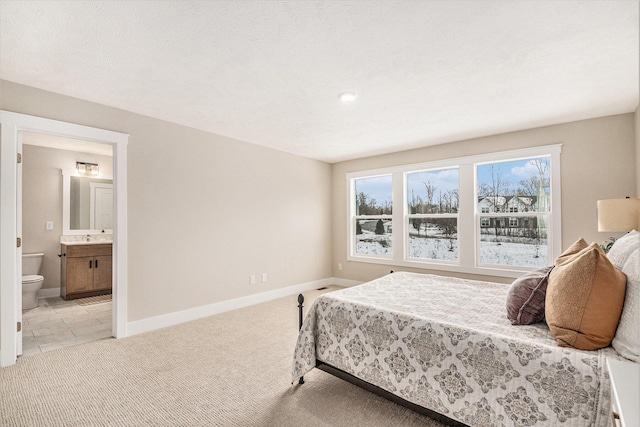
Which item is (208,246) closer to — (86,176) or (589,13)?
(86,176)

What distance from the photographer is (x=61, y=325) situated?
12.3ft

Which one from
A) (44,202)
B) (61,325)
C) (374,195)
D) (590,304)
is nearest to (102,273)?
(44,202)

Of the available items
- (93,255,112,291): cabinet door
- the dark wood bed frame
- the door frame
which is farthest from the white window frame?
the door frame

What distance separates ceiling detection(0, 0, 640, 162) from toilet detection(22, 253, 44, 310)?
3.01 metres

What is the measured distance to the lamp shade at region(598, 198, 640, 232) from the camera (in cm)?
266

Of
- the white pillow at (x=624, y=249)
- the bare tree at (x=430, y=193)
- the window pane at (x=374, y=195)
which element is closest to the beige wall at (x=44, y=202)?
the window pane at (x=374, y=195)

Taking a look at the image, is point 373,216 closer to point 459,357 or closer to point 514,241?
point 514,241

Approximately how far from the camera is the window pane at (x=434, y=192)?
4758 mm

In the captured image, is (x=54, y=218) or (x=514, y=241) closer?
(x=514, y=241)

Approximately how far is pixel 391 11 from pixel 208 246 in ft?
11.4

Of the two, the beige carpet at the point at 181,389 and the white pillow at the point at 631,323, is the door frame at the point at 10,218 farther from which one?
the white pillow at the point at 631,323

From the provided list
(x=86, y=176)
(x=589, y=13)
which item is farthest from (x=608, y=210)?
(x=86, y=176)

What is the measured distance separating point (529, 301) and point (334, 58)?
2.12m

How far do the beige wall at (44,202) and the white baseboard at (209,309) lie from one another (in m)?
2.99
